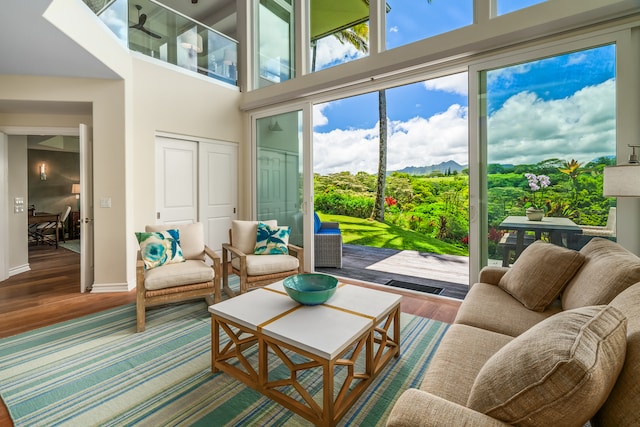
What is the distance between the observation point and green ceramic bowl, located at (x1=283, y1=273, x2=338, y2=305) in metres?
2.02

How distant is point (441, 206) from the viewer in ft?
25.6

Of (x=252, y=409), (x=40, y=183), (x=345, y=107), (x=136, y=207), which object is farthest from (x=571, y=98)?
(x=40, y=183)

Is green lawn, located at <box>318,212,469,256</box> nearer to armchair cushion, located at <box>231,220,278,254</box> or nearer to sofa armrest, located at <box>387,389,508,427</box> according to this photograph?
armchair cushion, located at <box>231,220,278,254</box>

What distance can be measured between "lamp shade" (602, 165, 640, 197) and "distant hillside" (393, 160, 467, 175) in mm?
5378

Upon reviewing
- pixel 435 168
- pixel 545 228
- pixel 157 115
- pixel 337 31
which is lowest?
pixel 545 228

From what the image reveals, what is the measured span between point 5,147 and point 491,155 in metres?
5.98

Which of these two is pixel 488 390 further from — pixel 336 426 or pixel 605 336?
pixel 336 426

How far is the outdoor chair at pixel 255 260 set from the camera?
322cm

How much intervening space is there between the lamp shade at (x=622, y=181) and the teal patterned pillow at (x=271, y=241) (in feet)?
9.53

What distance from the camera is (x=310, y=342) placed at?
62.7 inches

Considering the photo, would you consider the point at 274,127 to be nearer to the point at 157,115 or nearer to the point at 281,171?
the point at 281,171

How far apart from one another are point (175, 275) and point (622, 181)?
11.6 feet

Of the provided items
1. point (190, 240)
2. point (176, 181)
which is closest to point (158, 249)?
point (190, 240)

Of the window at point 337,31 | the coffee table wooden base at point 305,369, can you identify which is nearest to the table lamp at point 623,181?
the coffee table wooden base at point 305,369
